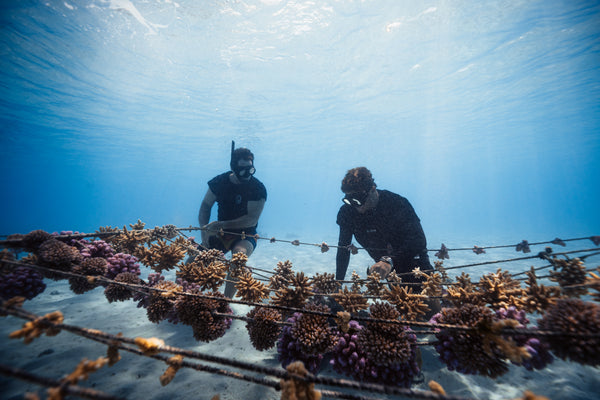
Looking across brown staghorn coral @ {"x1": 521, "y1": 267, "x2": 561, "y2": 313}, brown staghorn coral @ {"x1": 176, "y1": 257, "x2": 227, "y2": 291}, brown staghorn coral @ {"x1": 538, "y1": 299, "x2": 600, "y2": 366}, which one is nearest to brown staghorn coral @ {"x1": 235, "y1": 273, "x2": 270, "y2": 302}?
brown staghorn coral @ {"x1": 176, "y1": 257, "x2": 227, "y2": 291}

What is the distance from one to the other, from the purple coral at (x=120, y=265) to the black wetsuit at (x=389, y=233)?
12.5 feet

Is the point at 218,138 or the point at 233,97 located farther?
the point at 218,138

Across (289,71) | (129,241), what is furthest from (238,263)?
(289,71)

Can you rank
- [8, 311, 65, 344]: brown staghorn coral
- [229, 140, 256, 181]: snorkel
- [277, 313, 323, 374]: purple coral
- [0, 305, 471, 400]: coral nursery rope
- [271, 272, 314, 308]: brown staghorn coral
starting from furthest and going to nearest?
[229, 140, 256, 181]: snorkel → [271, 272, 314, 308]: brown staghorn coral → [277, 313, 323, 374]: purple coral → [8, 311, 65, 344]: brown staghorn coral → [0, 305, 471, 400]: coral nursery rope

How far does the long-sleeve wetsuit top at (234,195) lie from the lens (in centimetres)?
682

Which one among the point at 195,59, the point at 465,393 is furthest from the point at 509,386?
the point at 195,59

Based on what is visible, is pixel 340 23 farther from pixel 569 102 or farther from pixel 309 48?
pixel 569 102

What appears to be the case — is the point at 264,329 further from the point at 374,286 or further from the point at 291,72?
the point at 291,72

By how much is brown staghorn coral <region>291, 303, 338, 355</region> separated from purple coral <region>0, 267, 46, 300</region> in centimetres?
312

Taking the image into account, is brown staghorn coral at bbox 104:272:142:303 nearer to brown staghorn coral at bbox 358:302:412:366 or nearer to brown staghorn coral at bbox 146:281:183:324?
brown staghorn coral at bbox 146:281:183:324

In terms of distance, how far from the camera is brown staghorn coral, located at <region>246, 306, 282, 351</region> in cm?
232

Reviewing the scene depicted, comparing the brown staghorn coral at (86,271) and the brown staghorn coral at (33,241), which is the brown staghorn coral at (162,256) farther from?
the brown staghorn coral at (33,241)

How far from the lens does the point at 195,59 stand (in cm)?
1784

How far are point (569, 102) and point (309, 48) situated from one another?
3190cm
